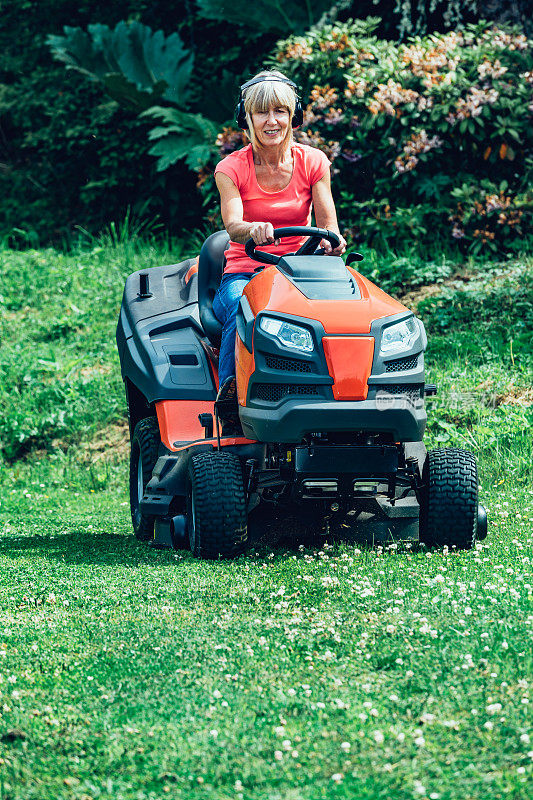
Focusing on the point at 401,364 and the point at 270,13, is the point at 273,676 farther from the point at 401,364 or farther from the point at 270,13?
the point at 270,13

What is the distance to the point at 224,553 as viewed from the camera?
15.4 feet

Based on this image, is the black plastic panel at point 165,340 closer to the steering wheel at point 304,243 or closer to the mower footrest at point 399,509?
the steering wheel at point 304,243

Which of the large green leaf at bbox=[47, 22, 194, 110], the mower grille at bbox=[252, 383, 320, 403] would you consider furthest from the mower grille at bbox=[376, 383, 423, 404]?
the large green leaf at bbox=[47, 22, 194, 110]

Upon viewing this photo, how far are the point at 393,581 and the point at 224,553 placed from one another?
2.89ft

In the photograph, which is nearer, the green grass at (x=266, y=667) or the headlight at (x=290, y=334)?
the green grass at (x=266, y=667)

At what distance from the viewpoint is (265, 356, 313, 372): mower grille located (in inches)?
173

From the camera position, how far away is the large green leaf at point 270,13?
12.0 meters

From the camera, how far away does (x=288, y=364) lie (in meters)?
4.42

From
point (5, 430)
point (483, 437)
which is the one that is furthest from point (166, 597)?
point (5, 430)

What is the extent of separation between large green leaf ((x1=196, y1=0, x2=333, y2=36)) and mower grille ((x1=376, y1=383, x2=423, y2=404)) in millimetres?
8412

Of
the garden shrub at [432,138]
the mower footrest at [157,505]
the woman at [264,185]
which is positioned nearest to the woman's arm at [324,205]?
the woman at [264,185]

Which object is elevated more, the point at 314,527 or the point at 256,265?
the point at 256,265

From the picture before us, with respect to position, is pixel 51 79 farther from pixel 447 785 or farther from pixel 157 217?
pixel 447 785

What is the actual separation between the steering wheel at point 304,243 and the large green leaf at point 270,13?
775cm
